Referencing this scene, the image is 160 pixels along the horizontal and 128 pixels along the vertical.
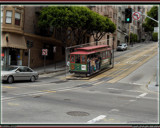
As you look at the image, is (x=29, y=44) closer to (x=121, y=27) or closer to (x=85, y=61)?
(x=85, y=61)

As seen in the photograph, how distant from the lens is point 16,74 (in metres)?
18.7

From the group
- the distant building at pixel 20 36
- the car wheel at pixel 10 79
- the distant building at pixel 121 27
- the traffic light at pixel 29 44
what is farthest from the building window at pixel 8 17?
the distant building at pixel 121 27

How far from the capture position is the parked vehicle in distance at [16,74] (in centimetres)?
1798

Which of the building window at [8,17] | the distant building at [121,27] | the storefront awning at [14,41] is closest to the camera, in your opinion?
the building window at [8,17]

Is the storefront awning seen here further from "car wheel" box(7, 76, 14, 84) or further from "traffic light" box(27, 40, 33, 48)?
"car wheel" box(7, 76, 14, 84)

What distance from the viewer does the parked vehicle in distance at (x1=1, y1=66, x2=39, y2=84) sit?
18.0 metres

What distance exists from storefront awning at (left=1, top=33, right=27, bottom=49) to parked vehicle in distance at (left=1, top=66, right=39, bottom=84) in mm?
10912

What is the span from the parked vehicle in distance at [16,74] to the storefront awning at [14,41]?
10.9m

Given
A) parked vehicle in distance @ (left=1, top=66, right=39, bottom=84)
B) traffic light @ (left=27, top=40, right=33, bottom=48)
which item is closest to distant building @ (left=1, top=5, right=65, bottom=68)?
traffic light @ (left=27, top=40, right=33, bottom=48)

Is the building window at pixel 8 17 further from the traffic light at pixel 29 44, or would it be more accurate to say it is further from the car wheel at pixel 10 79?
the car wheel at pixel 10 79

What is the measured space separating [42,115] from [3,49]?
2411 centimetres

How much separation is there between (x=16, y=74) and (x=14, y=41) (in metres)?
13.1

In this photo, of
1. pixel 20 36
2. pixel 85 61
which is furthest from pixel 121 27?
pixel 85 61

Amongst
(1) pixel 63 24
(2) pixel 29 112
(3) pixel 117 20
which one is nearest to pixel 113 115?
(2) pixel 29 112
